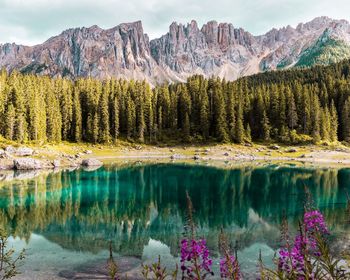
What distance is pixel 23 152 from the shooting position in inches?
3504

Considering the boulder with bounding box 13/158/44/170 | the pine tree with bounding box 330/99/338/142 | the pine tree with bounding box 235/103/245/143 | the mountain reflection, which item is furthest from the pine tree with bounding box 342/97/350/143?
the boulder with bounding box 13/158/44/170

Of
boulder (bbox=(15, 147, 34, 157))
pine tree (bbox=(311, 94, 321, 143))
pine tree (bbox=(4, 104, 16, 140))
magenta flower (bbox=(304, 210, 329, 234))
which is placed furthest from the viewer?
pine tree (bbox=(311, 94, 321, 143))

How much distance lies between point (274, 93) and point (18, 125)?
283 ft

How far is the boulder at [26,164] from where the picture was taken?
3241 inches

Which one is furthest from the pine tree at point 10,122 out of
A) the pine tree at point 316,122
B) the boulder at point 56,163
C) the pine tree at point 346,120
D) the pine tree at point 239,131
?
the pine tree at point 346,120

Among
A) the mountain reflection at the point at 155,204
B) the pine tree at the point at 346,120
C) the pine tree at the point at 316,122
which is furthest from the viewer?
the pine tree at the point at 346,120

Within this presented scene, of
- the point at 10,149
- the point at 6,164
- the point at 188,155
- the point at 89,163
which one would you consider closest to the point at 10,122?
the point at 10,149

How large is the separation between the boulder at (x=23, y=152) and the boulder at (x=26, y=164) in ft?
18.5

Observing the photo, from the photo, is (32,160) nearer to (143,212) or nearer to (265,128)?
(143,212)

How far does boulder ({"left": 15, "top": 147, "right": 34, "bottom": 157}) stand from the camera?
88.3m

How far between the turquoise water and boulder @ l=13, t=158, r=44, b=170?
11.1 meters

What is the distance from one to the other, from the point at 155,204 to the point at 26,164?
4616 centimetres

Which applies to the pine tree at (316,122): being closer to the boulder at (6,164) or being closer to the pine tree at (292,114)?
the pine tree at (292,114)

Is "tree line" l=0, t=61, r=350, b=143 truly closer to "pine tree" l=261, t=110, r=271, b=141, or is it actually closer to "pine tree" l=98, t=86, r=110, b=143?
→ "pine tree" l=261, t=110, r=271, b=141
